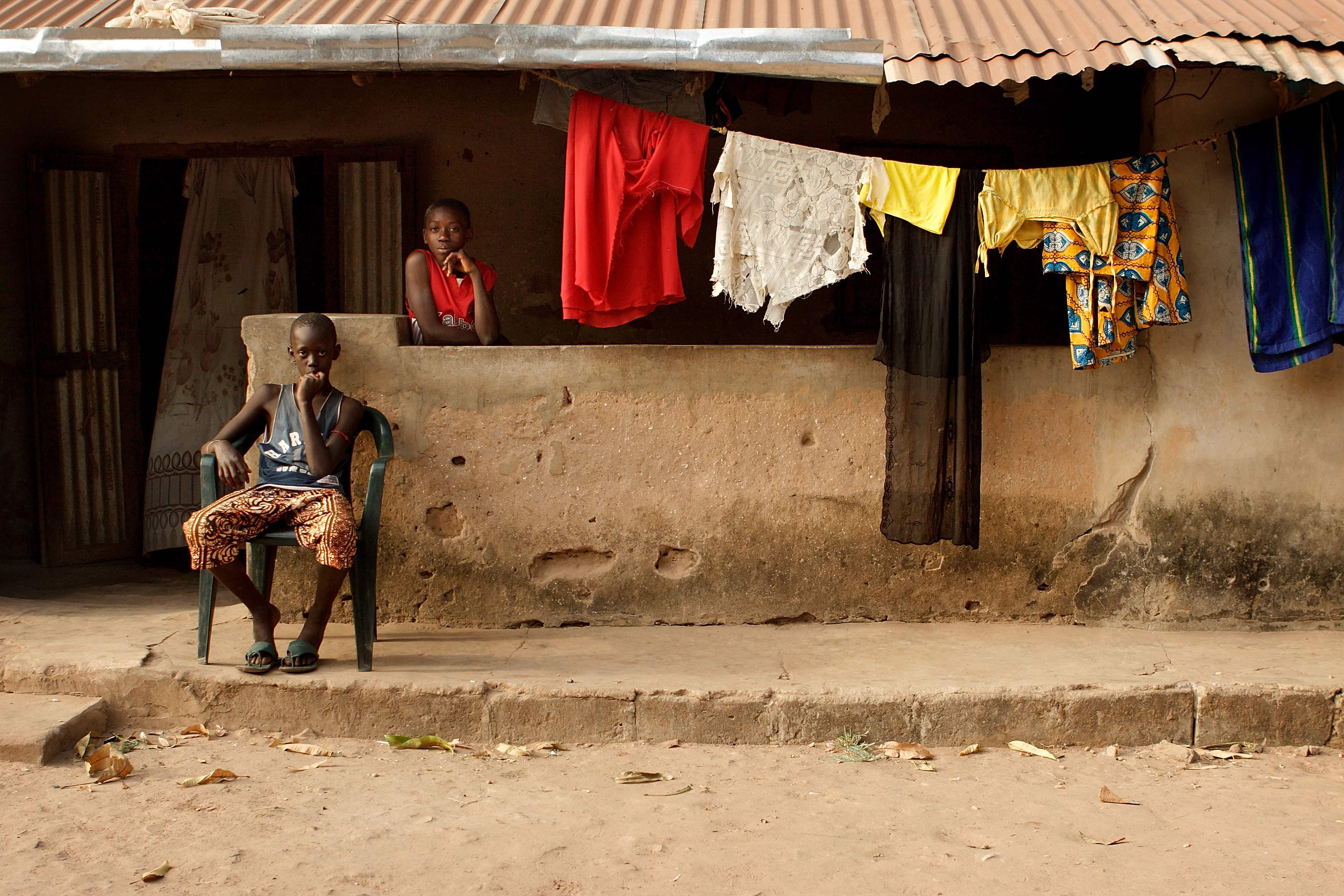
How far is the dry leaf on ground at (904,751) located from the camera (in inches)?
145

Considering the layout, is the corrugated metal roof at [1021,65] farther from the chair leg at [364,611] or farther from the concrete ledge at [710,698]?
the chair leg at [364,611]

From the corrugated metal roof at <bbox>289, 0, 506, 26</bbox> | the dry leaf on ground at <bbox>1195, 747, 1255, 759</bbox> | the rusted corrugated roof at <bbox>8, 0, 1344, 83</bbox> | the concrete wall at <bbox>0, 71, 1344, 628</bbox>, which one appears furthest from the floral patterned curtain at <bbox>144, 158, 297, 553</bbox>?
the dry leaf on ground at <bbox>1195, 747, 1255, 759</bbox>

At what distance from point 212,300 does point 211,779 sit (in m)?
3.75

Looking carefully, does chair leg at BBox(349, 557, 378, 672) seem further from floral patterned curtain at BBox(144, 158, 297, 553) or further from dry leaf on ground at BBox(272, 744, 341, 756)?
floral patterned curtain at BBox(144, 158, 297, 553)

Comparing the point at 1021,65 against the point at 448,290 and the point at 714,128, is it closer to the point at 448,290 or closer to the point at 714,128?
the point at 714,128

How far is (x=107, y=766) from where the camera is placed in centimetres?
349

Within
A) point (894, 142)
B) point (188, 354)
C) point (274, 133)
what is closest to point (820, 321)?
point (894, 142)

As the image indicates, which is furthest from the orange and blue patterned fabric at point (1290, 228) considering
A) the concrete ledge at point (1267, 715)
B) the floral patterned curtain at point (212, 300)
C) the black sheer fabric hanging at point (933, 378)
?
the floral patterned curtain at point (212, 300)

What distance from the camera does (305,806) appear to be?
3211 millimetres

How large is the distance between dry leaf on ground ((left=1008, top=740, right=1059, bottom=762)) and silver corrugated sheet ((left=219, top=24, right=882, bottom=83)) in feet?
7.75

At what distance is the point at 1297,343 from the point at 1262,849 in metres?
2.13

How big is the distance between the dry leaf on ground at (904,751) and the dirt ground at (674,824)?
49 mm

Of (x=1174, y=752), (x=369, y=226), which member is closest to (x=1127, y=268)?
(x=1174, y=752)

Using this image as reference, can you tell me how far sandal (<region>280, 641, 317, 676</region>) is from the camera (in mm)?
3861
